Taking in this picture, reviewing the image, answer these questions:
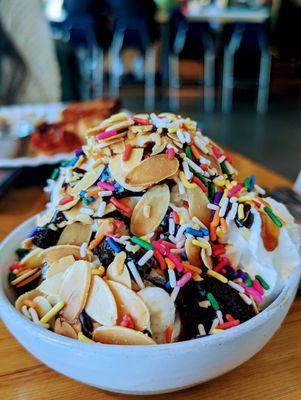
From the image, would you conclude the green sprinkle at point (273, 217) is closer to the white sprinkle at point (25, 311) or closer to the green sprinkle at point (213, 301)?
the green sprinkle at point (213, 301)

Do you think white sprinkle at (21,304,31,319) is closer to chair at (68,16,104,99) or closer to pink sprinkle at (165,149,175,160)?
pink sprinkle at (165,149,175,160)

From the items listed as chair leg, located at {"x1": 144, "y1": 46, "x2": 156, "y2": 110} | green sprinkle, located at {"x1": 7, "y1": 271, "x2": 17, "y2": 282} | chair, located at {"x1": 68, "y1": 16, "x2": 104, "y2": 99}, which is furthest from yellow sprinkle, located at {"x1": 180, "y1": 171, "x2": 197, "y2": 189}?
chair leg, located at {"x1": 144, "y1": 46, "x2": 156, "y2": 110}

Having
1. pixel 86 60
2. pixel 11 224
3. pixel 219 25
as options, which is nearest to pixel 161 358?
pixel 11 224

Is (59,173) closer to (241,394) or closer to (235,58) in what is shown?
(241,394)

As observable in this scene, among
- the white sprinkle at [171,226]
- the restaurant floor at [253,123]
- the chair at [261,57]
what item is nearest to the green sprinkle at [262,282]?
the white sprinkle at [171,226]

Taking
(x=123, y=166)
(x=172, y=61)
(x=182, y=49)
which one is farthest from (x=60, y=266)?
(x=172, y=61)

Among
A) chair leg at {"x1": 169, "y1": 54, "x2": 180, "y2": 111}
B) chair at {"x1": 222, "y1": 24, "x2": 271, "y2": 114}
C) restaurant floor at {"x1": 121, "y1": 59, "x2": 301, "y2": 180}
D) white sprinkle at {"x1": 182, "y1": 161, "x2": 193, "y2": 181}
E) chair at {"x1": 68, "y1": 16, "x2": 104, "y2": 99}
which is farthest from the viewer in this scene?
chair leg at {"x1": 169, "y1": 54, "x2": 180, "y2": 111}
